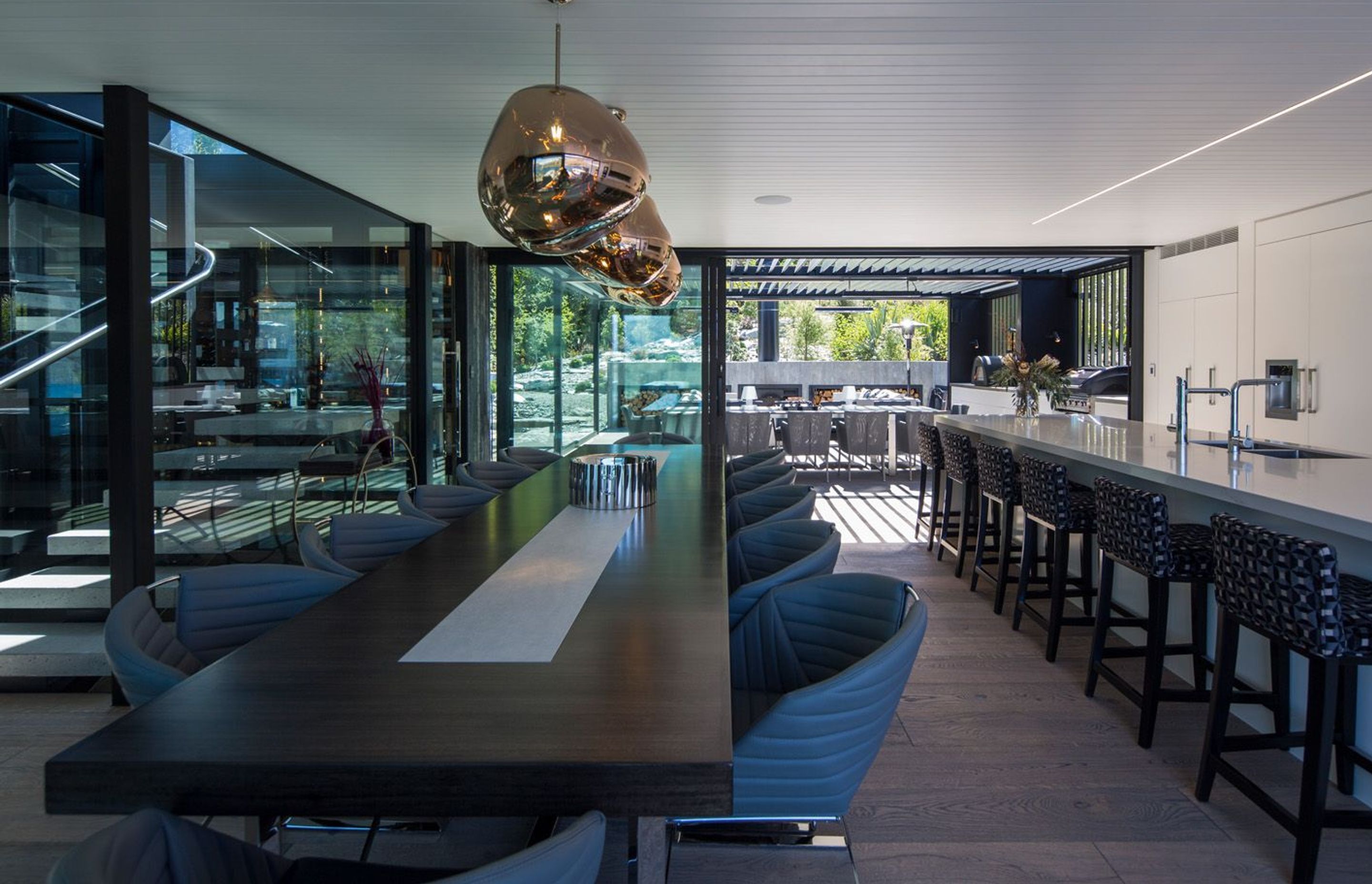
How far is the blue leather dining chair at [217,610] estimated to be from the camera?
1.89 meters

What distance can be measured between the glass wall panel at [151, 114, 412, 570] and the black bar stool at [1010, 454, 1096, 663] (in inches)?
146

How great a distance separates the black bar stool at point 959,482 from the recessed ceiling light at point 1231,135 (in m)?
1.74

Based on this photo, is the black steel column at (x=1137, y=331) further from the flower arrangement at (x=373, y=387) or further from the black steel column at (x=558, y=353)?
the flower arrangement at (x=373, y=387)

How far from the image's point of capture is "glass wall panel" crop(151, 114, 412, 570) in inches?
152

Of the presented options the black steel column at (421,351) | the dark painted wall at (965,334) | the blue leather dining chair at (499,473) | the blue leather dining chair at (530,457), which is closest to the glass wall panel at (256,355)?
the black steel column at (421,351)

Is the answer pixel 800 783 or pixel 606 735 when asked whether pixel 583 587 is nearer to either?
pixel 800 783

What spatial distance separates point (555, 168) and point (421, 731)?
1508mm

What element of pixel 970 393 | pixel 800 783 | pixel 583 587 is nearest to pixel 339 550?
pixel 583 587

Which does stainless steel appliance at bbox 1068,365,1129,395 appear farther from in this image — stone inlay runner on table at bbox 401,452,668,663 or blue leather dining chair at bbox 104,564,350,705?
blue leather dining chair at bbox 104,564,350,705

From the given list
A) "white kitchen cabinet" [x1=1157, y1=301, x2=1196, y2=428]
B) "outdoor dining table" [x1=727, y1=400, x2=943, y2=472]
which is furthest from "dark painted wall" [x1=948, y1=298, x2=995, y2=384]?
"white kitchen cabinet" [x1=1157, y1=301, x2=1196, y2=428]

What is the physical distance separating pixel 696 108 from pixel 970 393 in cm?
868

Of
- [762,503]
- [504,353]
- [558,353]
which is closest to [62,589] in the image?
[762,503]

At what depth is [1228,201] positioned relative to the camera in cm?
594

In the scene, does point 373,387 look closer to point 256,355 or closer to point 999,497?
point 256,355
